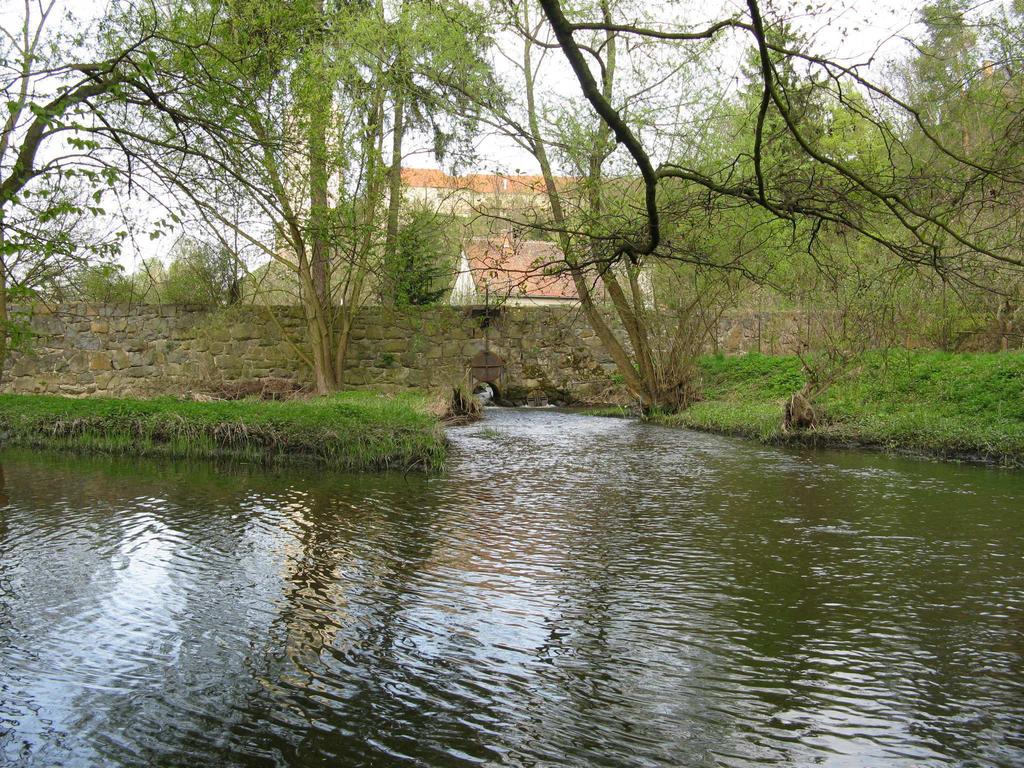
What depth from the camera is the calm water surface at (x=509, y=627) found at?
2.96m

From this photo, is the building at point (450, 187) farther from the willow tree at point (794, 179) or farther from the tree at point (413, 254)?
the willow tree at point (794, 179)

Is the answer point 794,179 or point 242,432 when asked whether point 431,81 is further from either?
point 794,179

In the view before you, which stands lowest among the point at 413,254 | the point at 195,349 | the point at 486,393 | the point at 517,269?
the point at 486,393

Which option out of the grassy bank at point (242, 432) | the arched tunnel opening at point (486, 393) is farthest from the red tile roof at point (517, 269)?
the arched tunnel opening at point (486, 393)

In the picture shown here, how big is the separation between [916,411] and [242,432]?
30.5 feet

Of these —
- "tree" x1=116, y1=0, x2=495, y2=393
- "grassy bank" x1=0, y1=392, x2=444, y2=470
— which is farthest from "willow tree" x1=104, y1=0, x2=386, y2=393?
"grassy bank" x1=0, y1=392, x2=444, y2=470

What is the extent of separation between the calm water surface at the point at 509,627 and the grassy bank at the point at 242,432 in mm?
1510

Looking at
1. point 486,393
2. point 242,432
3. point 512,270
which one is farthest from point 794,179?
point 486,393

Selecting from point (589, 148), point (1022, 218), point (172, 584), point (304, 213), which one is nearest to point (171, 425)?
point (304, 213)

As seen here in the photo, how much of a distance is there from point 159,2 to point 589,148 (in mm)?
6075

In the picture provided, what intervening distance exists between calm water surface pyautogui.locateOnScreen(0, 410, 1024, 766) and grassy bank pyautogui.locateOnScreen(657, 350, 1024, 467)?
2414 mm

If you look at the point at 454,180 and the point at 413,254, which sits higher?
the point at 454,180

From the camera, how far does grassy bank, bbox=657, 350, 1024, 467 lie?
10164mm

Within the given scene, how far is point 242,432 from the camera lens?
32.1 feet
